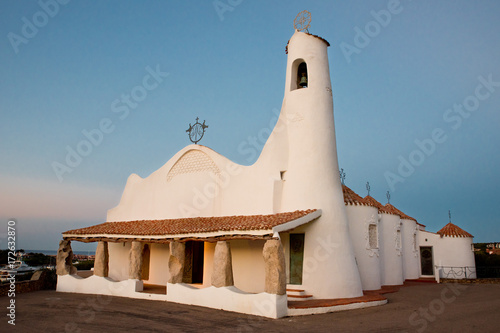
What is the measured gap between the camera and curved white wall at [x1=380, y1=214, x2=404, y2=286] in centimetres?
1903

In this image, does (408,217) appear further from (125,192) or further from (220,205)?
(125,192)

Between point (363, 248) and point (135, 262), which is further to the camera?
point (363, 248)

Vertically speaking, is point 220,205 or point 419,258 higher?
point 220,205

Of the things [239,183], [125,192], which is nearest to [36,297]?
[125,192]

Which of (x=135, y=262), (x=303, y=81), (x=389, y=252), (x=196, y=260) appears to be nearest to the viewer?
(x=135, y=262)

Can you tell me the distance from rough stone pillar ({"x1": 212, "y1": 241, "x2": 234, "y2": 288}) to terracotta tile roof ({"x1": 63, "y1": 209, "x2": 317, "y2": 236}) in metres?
0.65

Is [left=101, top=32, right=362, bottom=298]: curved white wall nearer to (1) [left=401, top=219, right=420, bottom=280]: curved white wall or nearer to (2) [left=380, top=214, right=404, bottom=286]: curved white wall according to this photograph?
(2) [left=380, top=214, right=404, bottom=286]: curved white wall

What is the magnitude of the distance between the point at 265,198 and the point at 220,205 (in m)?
2.36

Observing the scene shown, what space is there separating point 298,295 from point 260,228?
113 inches

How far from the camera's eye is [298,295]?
12.1 metres

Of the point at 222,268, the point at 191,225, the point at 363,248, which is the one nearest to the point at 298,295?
the point at 222,268

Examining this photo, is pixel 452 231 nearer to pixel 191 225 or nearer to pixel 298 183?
pixel 298 183

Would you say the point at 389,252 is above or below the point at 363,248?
below

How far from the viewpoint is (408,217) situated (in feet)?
77.9
